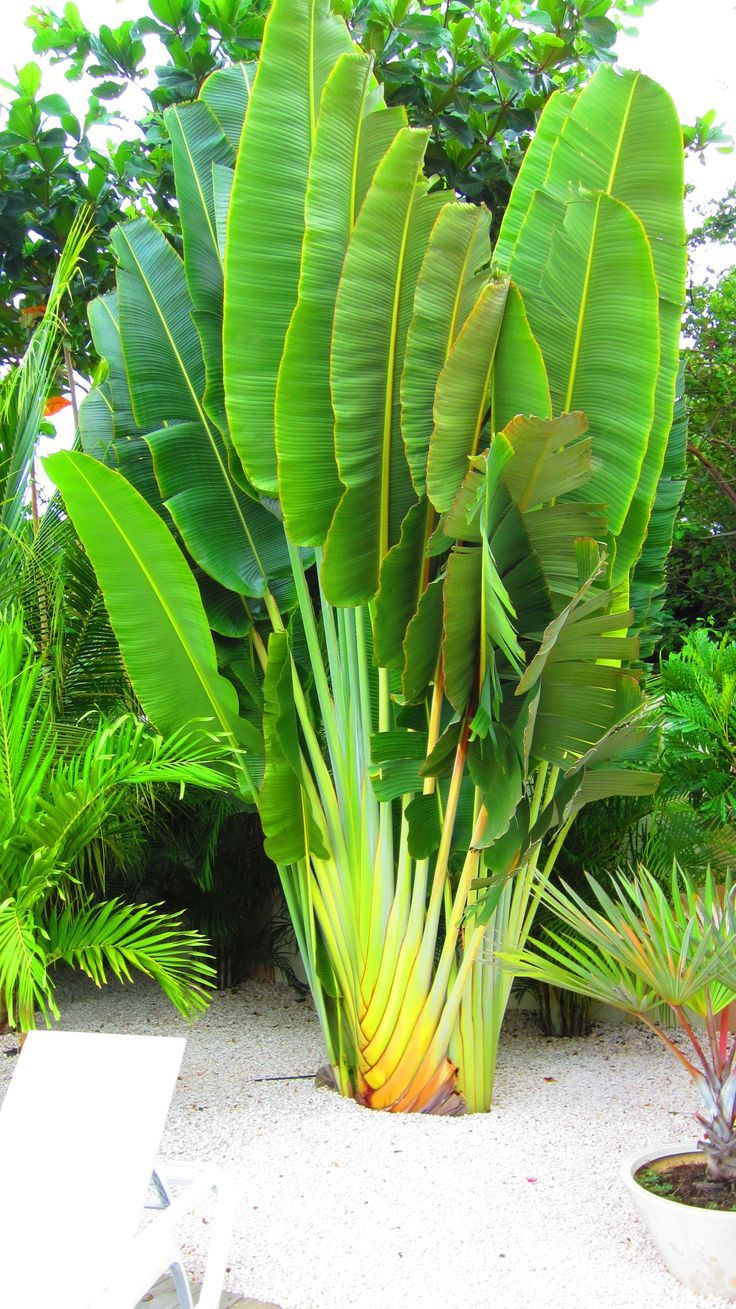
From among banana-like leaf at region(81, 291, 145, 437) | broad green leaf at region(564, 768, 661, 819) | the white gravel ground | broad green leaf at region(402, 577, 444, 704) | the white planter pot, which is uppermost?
banana-like leaf at region(81, 291, 145, 437)

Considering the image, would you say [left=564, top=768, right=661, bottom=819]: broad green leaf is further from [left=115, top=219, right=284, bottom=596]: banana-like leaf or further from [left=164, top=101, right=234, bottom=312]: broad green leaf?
[left=164, top=101, right=234, bottom=312]: broad green leaf

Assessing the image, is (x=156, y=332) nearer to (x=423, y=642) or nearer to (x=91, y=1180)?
(x=423, y=642)

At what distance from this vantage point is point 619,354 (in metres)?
3.79

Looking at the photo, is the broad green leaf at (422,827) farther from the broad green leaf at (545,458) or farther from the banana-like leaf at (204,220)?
the banana-like leaf at (204,220)

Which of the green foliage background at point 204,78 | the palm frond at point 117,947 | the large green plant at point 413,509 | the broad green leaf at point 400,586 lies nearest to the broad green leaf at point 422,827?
the large green plant at point 413,509

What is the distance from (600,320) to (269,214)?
4.44 feet

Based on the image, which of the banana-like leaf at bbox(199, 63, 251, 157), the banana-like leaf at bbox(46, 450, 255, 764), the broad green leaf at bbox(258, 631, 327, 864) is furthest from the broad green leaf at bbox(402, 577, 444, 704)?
the banana-like leaf at bbox(199, 63, 251, 157)

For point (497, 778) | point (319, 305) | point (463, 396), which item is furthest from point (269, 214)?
point (497, 778)

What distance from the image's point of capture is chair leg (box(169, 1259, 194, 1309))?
2431 mm

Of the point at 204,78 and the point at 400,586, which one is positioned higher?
the point at 204,78

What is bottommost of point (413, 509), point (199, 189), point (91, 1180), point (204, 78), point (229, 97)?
point (91, 1180)

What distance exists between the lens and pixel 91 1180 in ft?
8.29

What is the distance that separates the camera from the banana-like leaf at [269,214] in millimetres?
4008

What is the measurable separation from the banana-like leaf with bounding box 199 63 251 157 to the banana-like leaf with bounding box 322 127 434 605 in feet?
5.13
